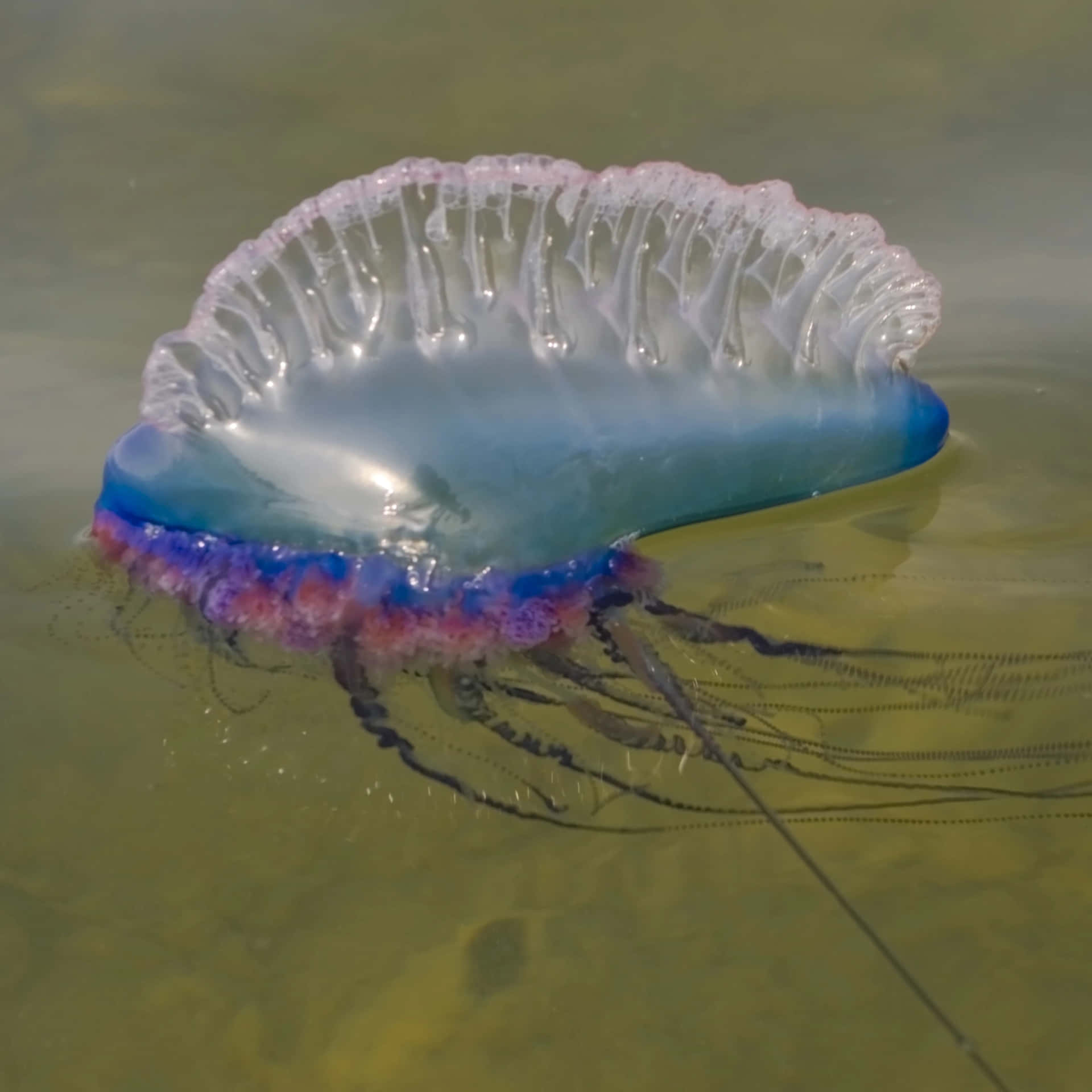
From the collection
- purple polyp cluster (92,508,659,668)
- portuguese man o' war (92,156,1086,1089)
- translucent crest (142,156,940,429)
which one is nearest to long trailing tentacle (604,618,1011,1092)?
portuguese man o' war (92,156,1086,1089)

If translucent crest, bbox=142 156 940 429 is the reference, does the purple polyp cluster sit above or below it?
below

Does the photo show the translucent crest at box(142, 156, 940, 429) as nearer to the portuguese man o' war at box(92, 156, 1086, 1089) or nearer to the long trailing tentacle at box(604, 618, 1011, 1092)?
the portuguese man o' war at box(92, 156, 1086, 1089)

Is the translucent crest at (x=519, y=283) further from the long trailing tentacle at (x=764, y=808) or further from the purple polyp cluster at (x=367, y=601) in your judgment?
the long trailing tentacle at (x=764, y=808)

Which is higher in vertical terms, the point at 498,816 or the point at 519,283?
the point at 519,283

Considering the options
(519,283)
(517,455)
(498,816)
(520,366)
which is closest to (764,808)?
(498,816)

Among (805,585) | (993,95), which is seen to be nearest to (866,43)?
(993,95)

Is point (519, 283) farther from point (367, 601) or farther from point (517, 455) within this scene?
point (367, 601)
